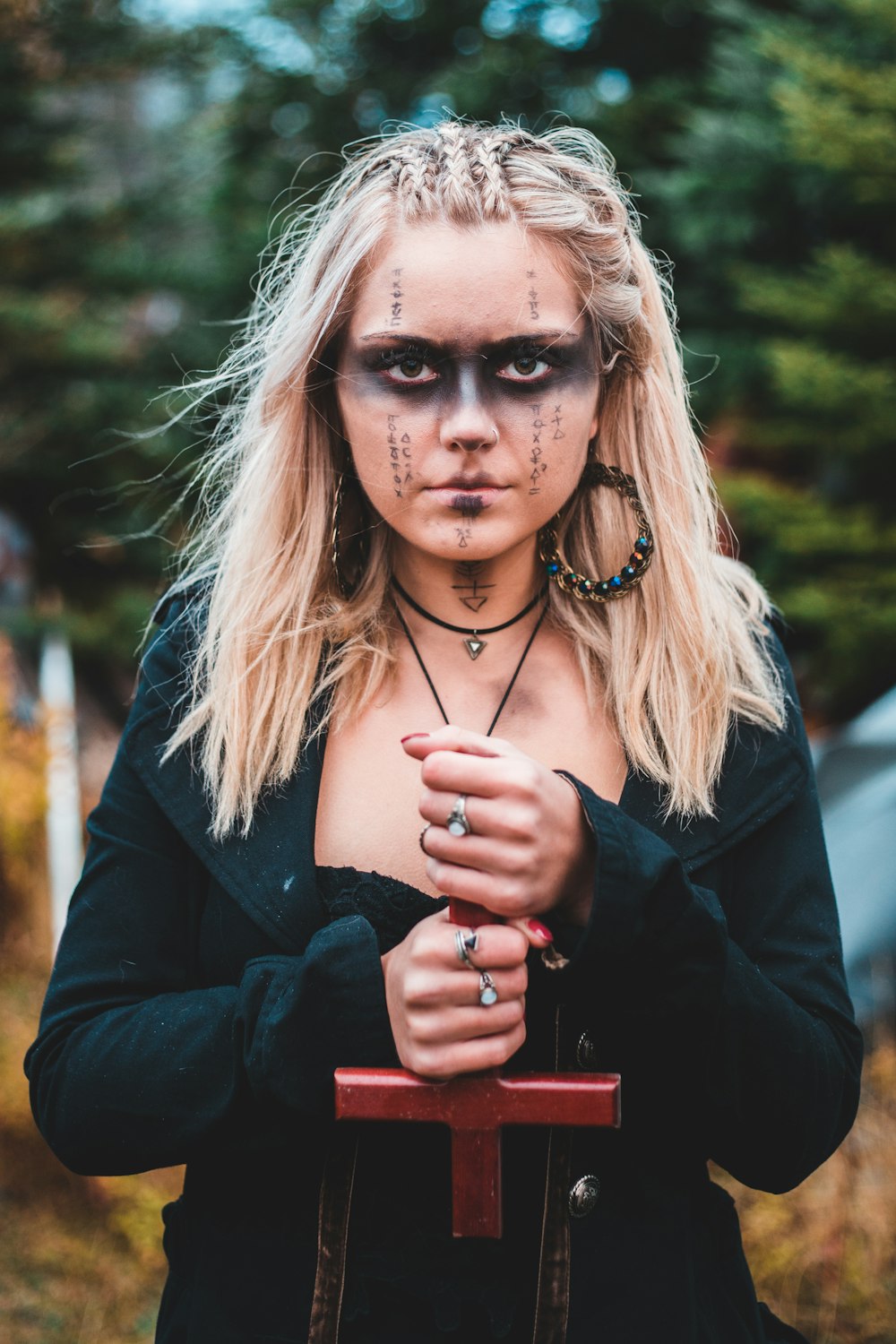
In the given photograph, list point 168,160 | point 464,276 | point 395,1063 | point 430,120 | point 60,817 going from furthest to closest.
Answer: point 168,160 → point 430,120 → point 60,817 → point 464,276 → point 395,1063

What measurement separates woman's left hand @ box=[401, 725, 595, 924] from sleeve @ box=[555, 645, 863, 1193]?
0.15 feet

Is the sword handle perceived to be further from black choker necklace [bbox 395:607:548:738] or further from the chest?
black choker necklace [bbox 395:607:548:738]

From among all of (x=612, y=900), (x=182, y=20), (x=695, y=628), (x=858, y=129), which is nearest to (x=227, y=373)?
(x=695, y=628)

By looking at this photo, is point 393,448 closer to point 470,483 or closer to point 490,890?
point 470,483

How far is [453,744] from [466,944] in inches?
8.5

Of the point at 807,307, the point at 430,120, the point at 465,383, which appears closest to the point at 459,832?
the point at 465,383

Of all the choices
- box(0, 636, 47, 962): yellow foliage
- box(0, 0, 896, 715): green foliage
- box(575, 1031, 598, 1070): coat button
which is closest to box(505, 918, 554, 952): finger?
box(575, 1031, 598, 1070): coat button

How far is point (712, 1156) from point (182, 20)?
8.46 metres

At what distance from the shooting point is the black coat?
1292 mm

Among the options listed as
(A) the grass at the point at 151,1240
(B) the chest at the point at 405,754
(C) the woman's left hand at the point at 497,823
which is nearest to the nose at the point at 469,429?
(B) the chest at the point at 405,754

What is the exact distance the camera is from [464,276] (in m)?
1.41

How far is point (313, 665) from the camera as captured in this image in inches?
63.9

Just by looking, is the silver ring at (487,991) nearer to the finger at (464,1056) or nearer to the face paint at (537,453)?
the finger at (464,1056)

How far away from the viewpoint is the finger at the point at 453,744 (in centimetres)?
115
